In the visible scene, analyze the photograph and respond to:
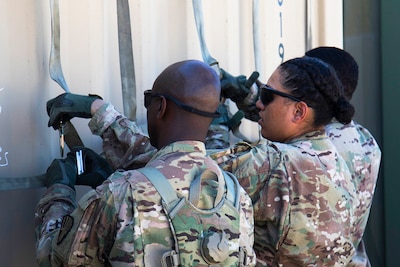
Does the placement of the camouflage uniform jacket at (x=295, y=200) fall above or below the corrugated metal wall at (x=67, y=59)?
below

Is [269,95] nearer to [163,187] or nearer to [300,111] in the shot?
[300,111]

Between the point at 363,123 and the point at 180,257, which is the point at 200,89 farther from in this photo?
the point at 363,123

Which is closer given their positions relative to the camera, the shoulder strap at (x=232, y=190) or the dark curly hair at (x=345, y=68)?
the shoulder strap at (x=232, y=190)

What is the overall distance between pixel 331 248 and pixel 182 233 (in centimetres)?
54

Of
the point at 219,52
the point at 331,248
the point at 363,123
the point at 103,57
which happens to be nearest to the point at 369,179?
the point at 331,248

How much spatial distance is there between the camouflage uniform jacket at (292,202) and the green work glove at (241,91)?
44 centimetres

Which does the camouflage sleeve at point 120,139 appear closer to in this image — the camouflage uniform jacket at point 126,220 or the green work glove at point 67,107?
the green work glove at point 67,107

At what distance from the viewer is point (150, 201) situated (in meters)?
1.32

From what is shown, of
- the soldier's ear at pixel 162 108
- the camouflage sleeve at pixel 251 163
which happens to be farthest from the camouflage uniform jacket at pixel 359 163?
the soldier's ear at pixel 162 108

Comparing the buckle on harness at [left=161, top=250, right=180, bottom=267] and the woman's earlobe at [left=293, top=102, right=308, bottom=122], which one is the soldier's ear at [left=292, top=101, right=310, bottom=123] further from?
the buckle on harness at [left=161, top=250, right=180, bottom=267]

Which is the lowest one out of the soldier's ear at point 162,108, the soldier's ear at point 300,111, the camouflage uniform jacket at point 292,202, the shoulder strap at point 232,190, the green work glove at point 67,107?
the camouflage uniform jacket at point 292,202

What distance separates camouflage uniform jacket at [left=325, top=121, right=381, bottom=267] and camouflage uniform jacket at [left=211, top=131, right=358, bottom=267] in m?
0.23

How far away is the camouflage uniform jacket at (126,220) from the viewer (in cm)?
131

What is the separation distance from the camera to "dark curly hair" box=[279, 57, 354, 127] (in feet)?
5.74
